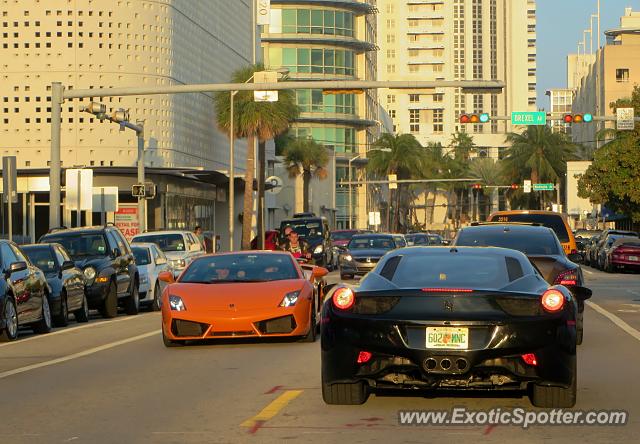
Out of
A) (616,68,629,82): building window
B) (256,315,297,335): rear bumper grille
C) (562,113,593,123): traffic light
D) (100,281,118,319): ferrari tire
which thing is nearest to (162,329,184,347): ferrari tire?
(256,315,297,335): rear bumper grille

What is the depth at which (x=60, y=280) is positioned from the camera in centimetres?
2341

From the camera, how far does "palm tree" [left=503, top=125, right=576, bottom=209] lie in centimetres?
11594

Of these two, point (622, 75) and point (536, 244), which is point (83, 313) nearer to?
point (536, 244)

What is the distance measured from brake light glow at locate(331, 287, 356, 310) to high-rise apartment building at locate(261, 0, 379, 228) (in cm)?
11690

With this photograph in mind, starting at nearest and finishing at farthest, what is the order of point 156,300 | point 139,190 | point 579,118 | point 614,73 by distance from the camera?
1. point 156,300
2. point 139,190
3. point 579,118
4. point 614,73

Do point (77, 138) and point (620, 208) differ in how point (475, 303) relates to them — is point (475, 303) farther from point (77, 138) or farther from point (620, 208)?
point (620, 208)

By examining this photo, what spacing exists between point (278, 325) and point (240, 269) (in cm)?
159

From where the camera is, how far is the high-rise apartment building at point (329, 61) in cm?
13250

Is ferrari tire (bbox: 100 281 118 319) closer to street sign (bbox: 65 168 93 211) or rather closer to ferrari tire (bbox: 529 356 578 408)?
street sign (bbox: 65 168 93 211)

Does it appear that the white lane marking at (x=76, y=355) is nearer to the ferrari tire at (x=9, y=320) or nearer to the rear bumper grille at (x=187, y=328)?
the rear bumper grille at (x=187, y=328)

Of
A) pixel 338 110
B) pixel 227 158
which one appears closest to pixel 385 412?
pixel 227 158

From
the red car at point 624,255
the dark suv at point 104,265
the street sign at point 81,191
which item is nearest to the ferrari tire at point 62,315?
the dark suv at point 104,265

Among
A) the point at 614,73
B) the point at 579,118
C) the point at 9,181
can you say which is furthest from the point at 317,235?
the point at 614,73

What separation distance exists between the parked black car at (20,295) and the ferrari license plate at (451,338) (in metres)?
10.6
